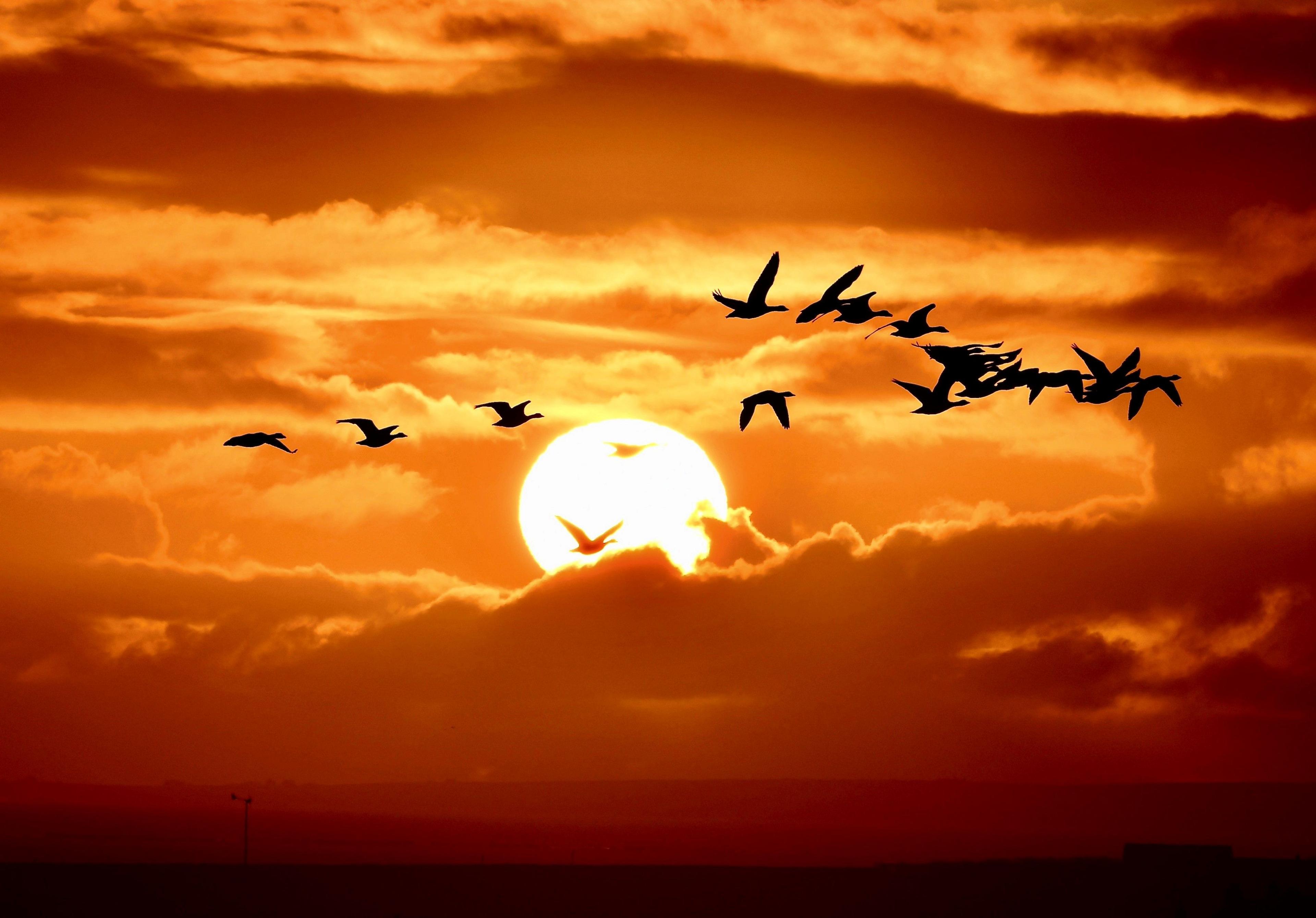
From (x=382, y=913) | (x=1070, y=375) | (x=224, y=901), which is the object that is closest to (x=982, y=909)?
(x=382, y=913)

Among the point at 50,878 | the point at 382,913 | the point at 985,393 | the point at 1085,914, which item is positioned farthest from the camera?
the point at 50,878

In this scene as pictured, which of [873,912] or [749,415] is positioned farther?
[873,912]

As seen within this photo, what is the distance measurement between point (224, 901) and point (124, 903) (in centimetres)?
752

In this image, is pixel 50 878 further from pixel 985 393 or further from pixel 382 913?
pixel 985 393

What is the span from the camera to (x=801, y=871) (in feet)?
436

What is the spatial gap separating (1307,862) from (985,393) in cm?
6982

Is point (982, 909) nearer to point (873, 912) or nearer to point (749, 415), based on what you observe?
point (873, 912)

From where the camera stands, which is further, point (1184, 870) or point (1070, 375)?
point (1184, 870)

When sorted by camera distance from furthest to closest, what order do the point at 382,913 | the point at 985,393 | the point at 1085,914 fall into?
the point at 382,913 < the point at 1085,914 < the point at 985,393

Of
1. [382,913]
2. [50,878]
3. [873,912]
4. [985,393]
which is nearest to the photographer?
[985,393]

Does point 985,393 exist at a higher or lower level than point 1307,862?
higher

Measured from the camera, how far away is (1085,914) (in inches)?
4124

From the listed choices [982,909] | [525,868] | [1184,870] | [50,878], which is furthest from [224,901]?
[1184,870]

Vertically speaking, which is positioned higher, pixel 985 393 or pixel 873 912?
pixel 985 393
